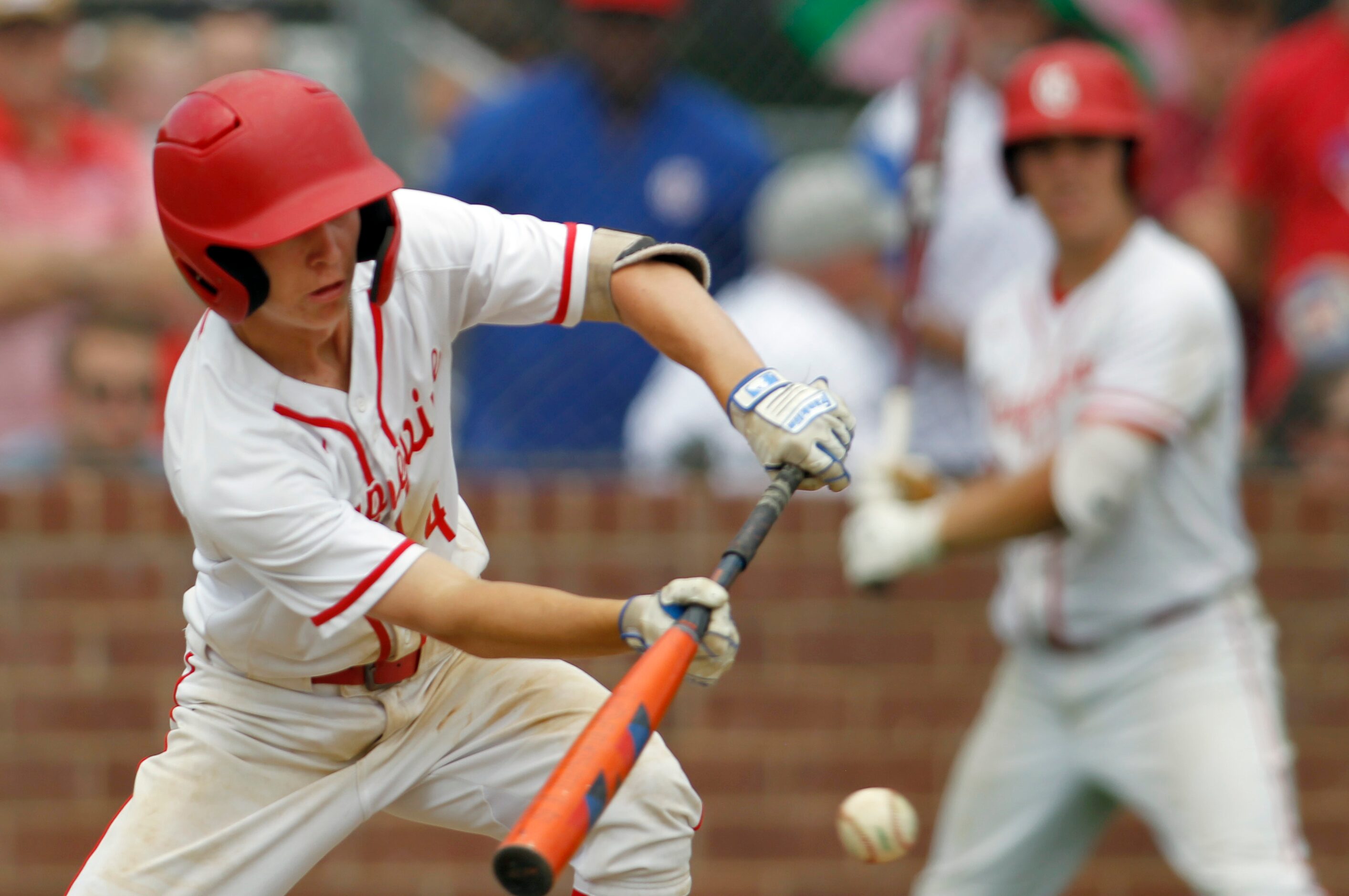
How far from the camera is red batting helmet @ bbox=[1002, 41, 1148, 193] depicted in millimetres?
4520

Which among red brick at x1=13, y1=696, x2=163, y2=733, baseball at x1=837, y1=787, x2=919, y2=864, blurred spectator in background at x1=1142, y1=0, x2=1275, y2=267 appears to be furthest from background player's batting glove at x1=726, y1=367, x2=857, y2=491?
red brick at x1=13, y1=696, x2=163, y2=733

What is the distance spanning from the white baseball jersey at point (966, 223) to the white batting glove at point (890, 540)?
846mm

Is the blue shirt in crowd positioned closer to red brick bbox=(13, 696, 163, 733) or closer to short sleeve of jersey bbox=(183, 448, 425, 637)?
red brick bbox=(13, 696, 163, 733)

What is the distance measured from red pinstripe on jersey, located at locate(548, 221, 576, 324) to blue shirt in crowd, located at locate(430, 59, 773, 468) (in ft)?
7.47

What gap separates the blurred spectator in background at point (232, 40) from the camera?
531 cm

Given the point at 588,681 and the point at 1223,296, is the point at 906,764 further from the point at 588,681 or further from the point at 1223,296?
the point at 588,681

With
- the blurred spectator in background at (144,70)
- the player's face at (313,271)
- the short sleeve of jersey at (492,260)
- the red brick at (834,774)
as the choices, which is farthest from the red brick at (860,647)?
the player's face at (313,271)

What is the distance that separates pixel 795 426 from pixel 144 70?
365 centimetres

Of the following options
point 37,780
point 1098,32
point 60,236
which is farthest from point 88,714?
Result: point 1098,32

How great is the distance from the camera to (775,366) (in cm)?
531

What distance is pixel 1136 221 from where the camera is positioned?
4.62 m

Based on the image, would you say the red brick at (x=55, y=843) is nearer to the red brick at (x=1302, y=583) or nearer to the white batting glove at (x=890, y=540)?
the white batting glove at (x=890, y=540)

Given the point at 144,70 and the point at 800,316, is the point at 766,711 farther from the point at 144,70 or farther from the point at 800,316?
the point at 144,70

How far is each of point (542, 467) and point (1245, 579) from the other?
84.0 inches
